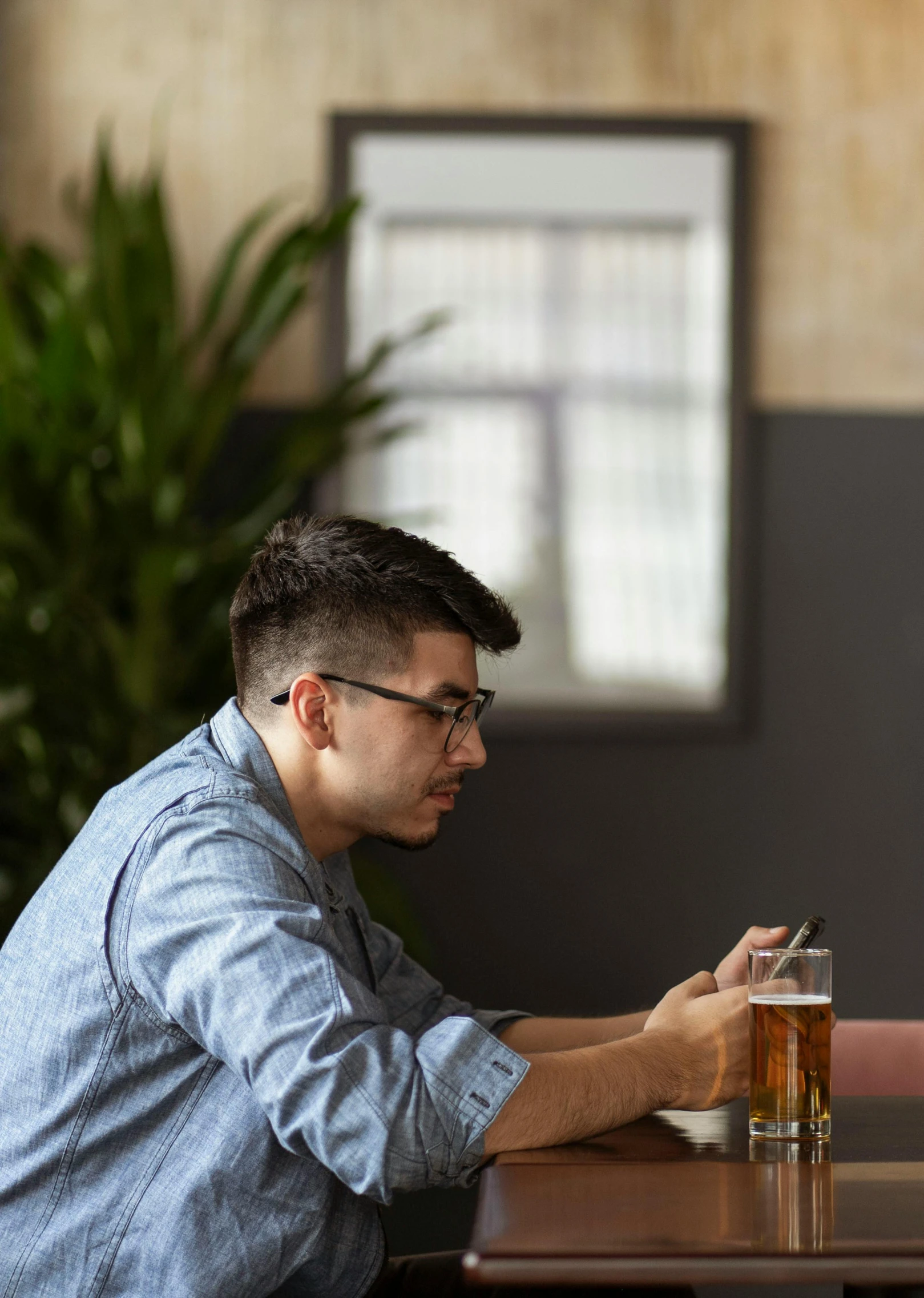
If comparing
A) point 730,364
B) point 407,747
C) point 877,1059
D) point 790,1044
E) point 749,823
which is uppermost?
point 730,364

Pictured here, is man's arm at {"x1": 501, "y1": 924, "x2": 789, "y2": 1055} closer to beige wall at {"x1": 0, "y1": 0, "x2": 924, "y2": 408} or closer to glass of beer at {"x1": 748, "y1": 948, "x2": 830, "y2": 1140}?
glass of beer at {"x1": 748, "y1": 948, "x2": 830, "y2": 1140}

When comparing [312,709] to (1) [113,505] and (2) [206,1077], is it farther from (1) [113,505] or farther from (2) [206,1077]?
(1) [113,505]

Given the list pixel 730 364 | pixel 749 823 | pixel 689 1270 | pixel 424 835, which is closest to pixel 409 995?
pixel 424 835

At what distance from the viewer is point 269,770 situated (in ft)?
4.69

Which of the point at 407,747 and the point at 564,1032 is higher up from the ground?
the point at 407,747

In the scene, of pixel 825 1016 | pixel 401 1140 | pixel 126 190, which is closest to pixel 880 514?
pixel 126 190

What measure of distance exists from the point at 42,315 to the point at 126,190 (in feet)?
0.99

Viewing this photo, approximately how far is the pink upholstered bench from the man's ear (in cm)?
83

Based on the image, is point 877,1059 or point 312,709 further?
point 877,1059

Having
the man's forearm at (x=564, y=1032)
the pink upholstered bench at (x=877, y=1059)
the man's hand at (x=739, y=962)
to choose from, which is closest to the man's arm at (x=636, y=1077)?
the man's hand at (x=739, y=962)

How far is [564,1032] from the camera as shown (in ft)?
5.50

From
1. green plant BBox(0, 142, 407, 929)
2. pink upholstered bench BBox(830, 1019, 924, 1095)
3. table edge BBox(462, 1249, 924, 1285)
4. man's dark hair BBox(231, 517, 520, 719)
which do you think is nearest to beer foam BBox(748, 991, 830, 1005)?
table edge BBox(462, 1249, 924, 1285)

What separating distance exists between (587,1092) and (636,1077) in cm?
6

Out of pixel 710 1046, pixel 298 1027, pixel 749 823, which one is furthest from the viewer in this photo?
pixel 749 823
